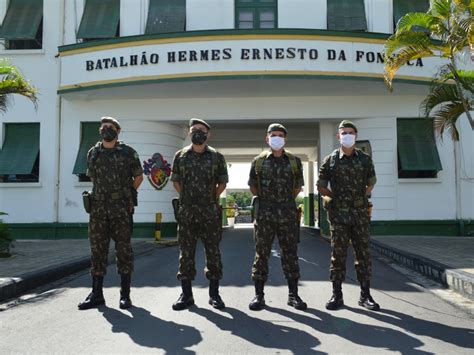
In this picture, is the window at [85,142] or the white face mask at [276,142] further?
the window at [85,142]

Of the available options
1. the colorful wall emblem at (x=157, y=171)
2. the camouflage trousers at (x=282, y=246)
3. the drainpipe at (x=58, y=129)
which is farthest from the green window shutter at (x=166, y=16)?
the camouflage trousers at (x=282, y=246)

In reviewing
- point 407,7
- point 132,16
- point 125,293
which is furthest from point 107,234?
point 407,7

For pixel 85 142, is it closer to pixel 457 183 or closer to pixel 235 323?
pixel 235 323

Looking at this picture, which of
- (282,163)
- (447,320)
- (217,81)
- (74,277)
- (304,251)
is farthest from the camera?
(217,81)

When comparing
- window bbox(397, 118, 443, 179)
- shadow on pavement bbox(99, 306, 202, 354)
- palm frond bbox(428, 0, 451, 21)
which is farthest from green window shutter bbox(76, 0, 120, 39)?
shadow on pavement bbox(99, 306, 202, 354)

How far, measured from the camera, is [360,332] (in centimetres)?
402

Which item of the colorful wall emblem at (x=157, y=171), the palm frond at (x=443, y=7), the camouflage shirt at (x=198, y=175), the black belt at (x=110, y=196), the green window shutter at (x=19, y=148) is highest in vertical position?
the palm frond at (x=443, y=7)

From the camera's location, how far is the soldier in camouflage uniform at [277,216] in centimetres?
491

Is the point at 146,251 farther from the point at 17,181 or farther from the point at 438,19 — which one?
the point at 438,19

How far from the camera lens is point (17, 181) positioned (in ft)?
44.0

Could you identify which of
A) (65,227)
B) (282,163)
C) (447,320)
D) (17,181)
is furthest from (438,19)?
(17,181)

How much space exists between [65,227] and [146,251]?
4.16 metres

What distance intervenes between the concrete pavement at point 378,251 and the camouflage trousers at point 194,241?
2.29 m

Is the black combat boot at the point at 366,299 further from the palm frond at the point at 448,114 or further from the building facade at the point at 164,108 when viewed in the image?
the building facade at the point at 164,108
